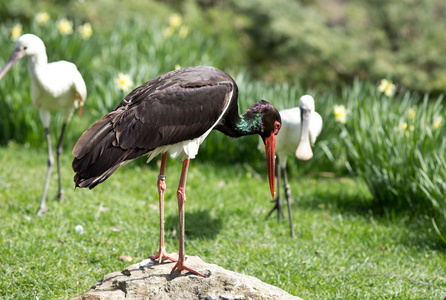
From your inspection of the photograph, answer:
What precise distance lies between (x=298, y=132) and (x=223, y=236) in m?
1.14

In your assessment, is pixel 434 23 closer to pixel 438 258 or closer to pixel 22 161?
pixel 438 258

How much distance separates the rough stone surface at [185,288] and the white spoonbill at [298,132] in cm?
157

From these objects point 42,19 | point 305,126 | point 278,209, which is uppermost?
point 42,19

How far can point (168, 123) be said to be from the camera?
10.1 ft

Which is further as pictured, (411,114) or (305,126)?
(411,114)

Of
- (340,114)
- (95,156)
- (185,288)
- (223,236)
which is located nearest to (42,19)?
(340,114)

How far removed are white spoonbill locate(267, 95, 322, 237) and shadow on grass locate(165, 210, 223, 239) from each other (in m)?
0.55

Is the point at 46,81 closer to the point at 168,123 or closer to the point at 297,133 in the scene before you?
the point at 168,123

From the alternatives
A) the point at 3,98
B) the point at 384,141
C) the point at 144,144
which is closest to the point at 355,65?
the point at 384,141

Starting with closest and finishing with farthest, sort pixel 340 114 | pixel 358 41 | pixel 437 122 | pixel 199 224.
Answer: pixel 199 224, pixel 437 122, pixel 340 114, pixel 358 41

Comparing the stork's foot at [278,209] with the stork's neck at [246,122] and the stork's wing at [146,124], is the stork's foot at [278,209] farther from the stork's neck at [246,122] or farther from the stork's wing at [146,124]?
the stork's wing at [146,124]

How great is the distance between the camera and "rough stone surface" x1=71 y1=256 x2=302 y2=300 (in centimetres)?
266

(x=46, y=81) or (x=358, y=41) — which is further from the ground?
(x=358, y=41)

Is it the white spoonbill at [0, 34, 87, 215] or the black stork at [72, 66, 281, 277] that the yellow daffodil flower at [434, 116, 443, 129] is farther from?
the white spoonbill at [0, 34, 87, 215]
